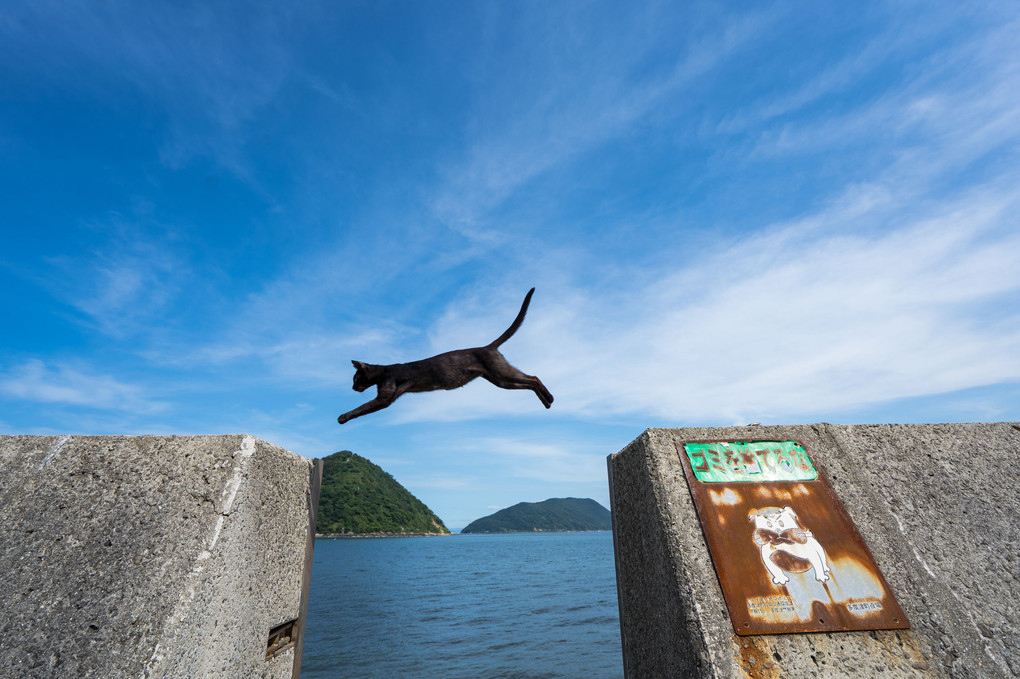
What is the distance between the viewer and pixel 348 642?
778 inches

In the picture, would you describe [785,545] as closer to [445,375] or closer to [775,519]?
[775,519]

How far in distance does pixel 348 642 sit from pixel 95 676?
2126 centimetres

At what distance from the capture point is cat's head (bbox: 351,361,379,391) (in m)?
5.24

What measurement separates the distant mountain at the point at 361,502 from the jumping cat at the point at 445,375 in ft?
296

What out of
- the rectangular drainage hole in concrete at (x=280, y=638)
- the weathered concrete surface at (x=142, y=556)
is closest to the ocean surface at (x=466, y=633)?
the rectangular drainage hole in concrete at (x=280, y=638)

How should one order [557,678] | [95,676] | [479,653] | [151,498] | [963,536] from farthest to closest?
[479,653] → [557,678] → [963,536] → [151,498] → [95,676]

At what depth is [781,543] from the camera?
110 inches

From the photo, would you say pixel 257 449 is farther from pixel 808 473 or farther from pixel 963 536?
pixel 963 536

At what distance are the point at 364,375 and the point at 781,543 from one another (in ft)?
13.6

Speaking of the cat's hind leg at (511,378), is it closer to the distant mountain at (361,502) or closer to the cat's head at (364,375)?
the cat's head at (364,375)

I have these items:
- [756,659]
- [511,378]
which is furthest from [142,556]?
[511,378]


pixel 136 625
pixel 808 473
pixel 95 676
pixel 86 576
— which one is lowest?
pixel 95 676

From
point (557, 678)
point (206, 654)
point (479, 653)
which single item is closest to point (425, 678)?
point (479, 653)

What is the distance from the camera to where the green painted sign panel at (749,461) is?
10.3ft
